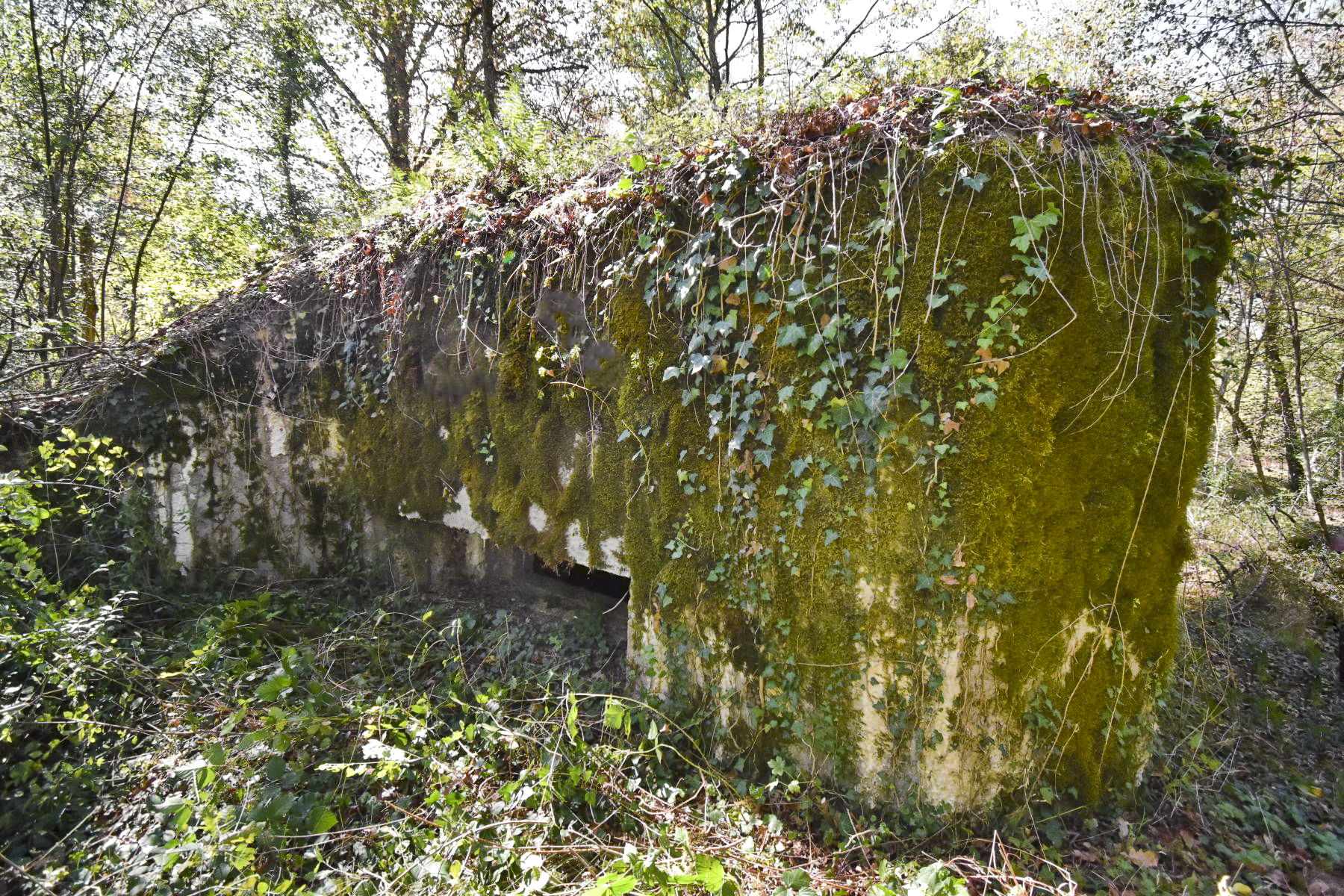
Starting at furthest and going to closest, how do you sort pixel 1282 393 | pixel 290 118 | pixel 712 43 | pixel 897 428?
pixel 712 43 < pixel 290 118 < pixel 1282 393 < pixel 897 428

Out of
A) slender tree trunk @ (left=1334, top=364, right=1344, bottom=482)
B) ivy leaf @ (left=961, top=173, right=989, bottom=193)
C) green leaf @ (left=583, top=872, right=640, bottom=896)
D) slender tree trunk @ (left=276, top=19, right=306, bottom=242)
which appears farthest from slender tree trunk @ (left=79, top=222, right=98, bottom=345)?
slender tree trunk @ (left=1334, top=364, right=1344, bottom=482)

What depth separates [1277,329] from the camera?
18.3 ft

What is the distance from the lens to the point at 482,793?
8.64 feet

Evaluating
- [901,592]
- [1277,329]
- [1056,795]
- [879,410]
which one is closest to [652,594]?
[901,592]

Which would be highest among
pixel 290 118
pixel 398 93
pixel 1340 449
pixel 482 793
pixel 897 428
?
pixel 398 93

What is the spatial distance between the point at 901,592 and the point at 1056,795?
1320mm

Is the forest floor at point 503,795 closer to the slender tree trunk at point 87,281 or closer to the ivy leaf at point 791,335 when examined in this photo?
the ivy leaf at point 791,335

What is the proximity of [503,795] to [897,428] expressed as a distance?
245 cm

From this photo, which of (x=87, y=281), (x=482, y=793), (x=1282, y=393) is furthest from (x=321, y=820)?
(x=87, y=281)

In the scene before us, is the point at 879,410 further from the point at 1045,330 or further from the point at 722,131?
the point at 722,131

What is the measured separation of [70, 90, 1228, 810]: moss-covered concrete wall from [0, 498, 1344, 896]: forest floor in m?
0.30

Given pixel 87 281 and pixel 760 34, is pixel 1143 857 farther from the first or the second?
pixel 760 34

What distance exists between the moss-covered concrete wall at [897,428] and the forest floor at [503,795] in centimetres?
30

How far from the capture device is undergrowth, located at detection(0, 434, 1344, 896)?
2.37 metres
